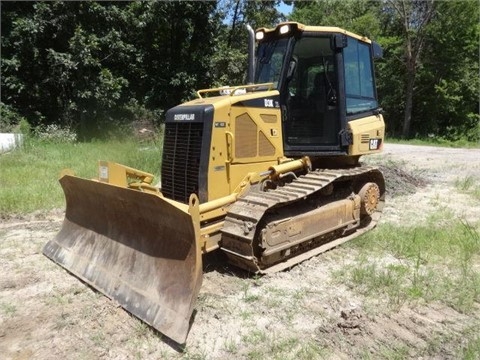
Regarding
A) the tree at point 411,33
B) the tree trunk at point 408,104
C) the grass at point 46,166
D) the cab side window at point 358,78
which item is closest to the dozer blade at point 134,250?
the grass at point 46,166

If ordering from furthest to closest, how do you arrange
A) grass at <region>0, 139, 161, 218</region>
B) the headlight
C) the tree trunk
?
the tree trunk < grass at <region>0, 139, 161, 218</region> < the headlight

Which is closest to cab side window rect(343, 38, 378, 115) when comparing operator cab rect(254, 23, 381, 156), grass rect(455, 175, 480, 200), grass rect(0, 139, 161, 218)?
operator cab rect(254, 23, 381, 156)

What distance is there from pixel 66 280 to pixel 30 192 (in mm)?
3991

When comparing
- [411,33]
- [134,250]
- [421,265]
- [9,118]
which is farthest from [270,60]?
[411,33]

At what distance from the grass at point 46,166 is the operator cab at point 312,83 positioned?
418 cm

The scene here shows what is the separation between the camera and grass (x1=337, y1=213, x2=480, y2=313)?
4.20 meters

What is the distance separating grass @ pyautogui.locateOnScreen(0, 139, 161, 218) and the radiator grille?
3187 mm

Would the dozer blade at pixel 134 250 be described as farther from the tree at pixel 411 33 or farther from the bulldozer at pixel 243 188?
the tree at pixel 411 33

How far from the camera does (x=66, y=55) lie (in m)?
15.8

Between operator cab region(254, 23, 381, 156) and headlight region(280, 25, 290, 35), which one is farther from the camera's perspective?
operator cab region(254, 23, 381, 156)

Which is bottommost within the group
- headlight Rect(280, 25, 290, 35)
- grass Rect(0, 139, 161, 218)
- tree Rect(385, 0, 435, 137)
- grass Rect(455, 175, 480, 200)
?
grass Rect(455, 175, 480, 200)

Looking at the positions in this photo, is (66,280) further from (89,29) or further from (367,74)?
(89,29)

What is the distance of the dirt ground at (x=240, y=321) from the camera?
3344 mm

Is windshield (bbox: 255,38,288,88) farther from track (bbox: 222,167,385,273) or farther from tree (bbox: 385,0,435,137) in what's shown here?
tree (bbox: 385,0,435,137)
